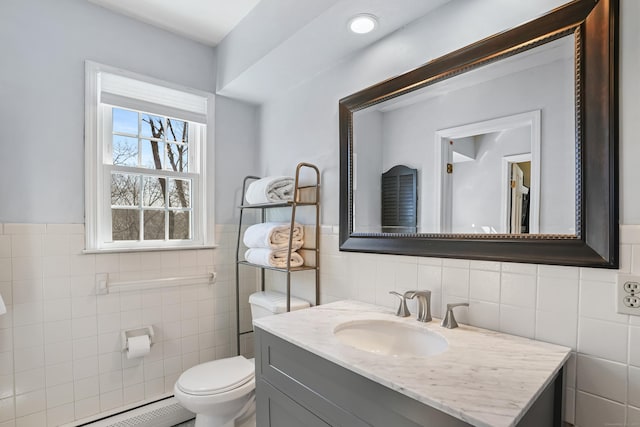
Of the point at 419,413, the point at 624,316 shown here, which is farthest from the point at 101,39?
the point at 624,316

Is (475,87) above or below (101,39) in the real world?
below

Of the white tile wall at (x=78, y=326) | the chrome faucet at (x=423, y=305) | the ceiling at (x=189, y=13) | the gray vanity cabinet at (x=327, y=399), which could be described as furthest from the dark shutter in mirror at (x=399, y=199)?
the white tile wall at (x=78, y=326)

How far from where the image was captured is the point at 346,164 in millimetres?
1778

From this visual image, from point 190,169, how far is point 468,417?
221 centimetres

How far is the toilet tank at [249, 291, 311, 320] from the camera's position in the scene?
1.98 meters

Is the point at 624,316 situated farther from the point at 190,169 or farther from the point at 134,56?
the point at 134,56

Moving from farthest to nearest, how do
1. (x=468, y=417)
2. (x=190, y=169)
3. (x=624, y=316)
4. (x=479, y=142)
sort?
1. (x=190, y=169)
2. (x=479, y=142)
3. (x=624, y=316)
4. (x=468, y=417)

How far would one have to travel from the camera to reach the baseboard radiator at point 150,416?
6.13ft

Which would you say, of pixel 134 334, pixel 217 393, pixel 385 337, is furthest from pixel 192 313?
pixel 385 337

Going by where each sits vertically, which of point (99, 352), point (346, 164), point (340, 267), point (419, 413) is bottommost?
point (99, 352)

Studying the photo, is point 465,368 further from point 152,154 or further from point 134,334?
point 152,154

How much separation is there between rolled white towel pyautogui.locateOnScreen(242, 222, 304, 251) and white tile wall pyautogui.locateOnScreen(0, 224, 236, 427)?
55cm

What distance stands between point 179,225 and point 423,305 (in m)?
1.73

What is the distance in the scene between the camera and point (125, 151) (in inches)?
82.9
